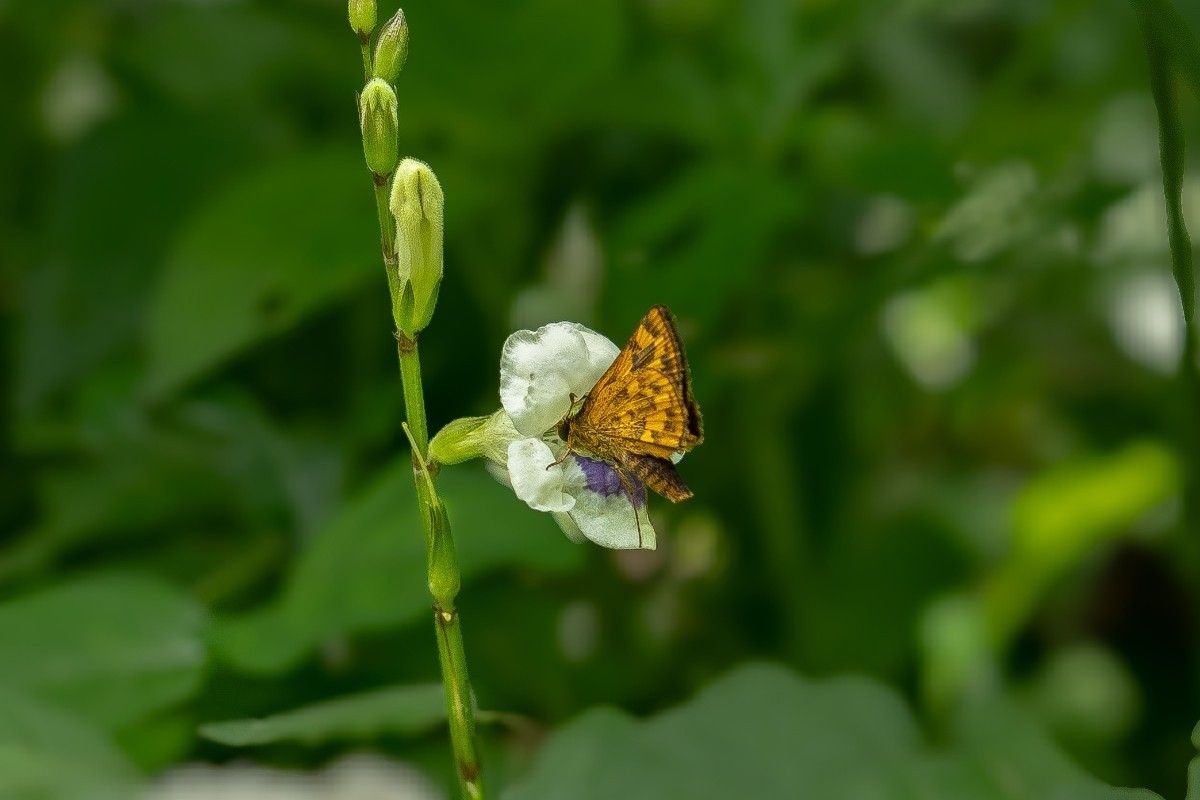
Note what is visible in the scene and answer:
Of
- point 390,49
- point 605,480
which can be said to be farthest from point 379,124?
point 605,480

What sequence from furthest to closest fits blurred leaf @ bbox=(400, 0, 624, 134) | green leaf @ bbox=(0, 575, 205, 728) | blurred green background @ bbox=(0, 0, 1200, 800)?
blurred leaf @ bbox=(400, 0, 624, 134), blurred green background @ bbox=(0, 0, 1200, 800), green leaf @ bbox=(0, 575, 205, 728)

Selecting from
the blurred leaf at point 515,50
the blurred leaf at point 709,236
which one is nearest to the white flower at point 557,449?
the blurred leaf at point 709,236

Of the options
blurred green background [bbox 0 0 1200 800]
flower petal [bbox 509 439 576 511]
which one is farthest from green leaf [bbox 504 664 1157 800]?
flower petal [bbox 509 439 576 511]

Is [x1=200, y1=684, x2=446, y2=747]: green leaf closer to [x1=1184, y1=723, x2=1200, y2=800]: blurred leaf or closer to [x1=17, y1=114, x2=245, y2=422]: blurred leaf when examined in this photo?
[x1=1184, y1=723, x2=1200, y2=800]: blurred leaf

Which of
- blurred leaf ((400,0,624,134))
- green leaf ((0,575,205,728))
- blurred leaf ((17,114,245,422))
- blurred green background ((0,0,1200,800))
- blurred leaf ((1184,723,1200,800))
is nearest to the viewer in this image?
blurred leaf ((1184,723,1200,800))

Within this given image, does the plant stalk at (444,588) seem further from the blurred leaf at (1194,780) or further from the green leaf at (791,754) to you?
the blurred leaf at (1194,780)

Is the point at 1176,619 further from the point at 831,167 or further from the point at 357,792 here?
the point at 357,792

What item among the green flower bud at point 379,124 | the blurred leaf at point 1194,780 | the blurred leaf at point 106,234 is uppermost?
the blurred leaf at point 106,234
